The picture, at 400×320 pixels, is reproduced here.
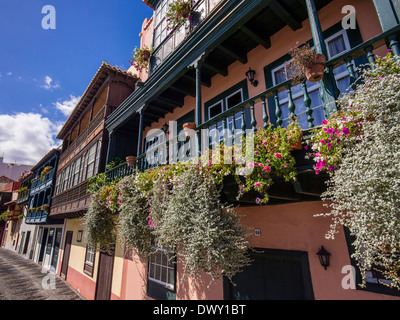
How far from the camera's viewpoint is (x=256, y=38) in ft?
17.1

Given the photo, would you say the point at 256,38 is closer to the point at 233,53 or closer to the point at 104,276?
the point at 233,53

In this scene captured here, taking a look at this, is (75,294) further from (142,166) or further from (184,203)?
(184,203)

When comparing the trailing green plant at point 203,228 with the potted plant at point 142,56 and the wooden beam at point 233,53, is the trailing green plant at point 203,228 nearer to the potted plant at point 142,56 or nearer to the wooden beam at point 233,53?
the wooden beam at point 233,53

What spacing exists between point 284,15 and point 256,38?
722mm

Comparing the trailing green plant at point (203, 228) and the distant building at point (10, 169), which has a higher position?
the distant building at point (10, 169)

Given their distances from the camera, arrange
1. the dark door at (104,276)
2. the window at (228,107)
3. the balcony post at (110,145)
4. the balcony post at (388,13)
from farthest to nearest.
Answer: the balcony post at (110,145) → the dark door at (104,276) → the window at (228,107) → the balcony post at (388,13)

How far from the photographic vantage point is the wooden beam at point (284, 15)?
178 inches

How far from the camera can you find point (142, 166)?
6.28 metres

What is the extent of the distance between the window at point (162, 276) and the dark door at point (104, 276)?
2682mm

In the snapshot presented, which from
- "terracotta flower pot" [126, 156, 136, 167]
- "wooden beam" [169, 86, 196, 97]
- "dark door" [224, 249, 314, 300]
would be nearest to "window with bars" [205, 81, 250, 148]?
"wooden beam" [169, 86, 196, 97]

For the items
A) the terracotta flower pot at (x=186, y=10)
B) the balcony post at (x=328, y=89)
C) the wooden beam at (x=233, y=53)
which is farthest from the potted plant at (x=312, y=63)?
the terracotta flower pot at (x=186, y=10)

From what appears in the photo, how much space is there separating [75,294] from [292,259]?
11.5 metres

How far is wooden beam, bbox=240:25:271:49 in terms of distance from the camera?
5.01 m
